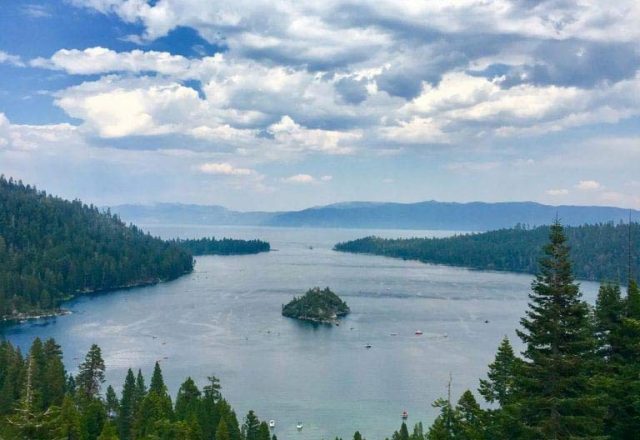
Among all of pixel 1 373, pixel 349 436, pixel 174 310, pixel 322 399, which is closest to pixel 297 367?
pixel 322 399

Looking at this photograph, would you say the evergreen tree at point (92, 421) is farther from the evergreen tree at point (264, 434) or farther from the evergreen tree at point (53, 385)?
the evergreen tree at point (264, 434)

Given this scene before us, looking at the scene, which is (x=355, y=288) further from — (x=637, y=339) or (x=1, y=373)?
(x=637, y=339)

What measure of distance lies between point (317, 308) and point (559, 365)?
124620mm

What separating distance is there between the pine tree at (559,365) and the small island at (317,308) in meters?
119

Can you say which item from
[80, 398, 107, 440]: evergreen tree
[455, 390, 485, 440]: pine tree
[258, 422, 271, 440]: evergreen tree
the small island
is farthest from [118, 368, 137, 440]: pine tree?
the small island

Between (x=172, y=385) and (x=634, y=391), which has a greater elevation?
(x=634, y=391)

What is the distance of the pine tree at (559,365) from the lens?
19.5 m

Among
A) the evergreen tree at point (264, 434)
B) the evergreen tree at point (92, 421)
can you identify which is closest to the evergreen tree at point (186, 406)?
the evergreen tree at point (264, 434)

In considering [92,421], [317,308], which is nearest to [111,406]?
[92,421]

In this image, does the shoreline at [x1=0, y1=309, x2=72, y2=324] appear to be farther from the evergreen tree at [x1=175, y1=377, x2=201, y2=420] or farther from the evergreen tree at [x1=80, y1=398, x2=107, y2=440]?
the evergreen tree at [x1=80, y1=398, x2=107, y2=440]

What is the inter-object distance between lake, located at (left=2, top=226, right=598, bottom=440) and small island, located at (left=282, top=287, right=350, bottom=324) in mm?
4200

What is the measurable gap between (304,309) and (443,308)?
39.5m

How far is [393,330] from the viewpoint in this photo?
414ft

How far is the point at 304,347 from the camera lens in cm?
11100
